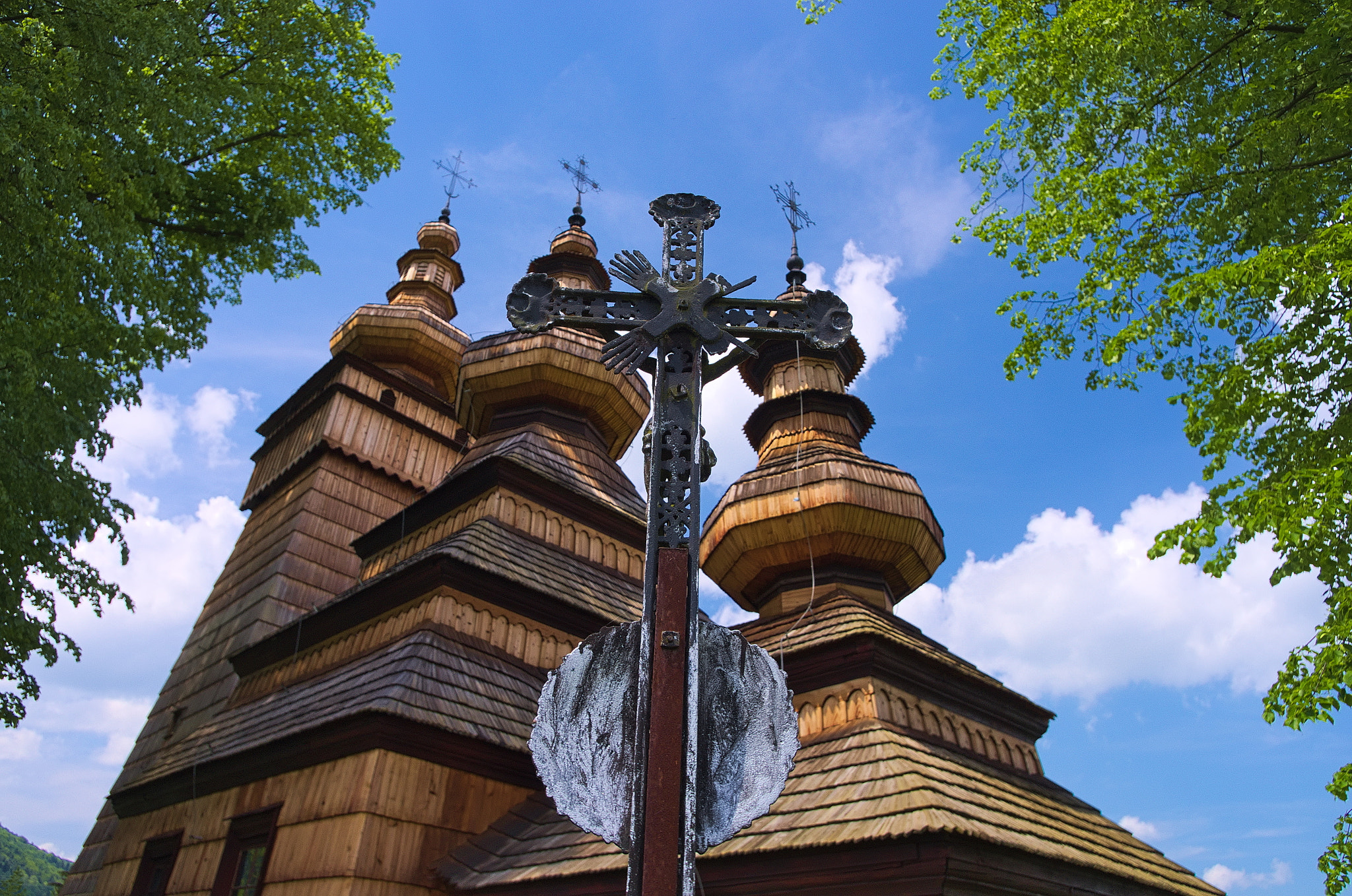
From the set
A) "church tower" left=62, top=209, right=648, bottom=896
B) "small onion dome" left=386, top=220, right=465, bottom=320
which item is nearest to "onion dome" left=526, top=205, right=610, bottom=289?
"church tower" left=62, top=209, right=648, bottom=896

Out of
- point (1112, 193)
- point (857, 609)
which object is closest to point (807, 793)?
point (857, 609)

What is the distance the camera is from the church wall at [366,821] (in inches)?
323

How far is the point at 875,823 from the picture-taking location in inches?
249

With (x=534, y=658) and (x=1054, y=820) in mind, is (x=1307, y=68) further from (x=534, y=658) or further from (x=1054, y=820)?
(x=534, y=658)

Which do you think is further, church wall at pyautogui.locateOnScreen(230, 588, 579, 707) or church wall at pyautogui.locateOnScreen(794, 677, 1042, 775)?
church wall at pyautogui.locateOnScreen(230, 588, 579, 707)

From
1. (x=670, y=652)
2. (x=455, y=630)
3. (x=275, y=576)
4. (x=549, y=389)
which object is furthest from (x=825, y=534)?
(x=275, y=576)

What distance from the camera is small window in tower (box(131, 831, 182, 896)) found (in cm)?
1082

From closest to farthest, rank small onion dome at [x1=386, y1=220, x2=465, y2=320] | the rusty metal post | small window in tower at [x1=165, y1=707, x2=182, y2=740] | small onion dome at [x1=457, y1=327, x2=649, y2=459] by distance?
the rusty metal post → small onion dome at [x1=457, y1=327, x2=649, y2=459] → small window in tower at [x1=165, y1=707, x2=182, y2=740] → small onion dome at [x1=386, y1=220, x2=465, y2=320]

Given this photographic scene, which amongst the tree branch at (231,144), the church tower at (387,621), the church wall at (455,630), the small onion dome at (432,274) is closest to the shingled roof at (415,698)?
the church tower at (387,621)

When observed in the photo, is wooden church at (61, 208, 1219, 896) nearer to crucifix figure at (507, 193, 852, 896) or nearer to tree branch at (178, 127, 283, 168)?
crucifix figure at (507, 193, 852, 896)

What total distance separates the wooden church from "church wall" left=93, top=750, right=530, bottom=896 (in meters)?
0.03

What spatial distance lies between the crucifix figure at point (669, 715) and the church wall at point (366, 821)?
651cm

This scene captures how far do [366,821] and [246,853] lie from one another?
103 inches

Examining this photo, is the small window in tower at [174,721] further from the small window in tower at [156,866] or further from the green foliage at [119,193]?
the green foliage at [119,193]
